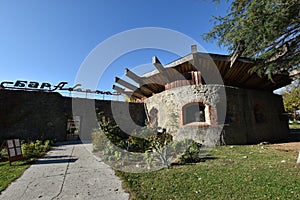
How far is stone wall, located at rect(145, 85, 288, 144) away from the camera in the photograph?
7561 mm

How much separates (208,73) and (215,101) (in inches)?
61.2

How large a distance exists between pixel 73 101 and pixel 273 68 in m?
10.8

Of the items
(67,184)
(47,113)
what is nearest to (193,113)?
(67,184)

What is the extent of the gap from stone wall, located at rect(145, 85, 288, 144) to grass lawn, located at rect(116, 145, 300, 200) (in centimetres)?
361

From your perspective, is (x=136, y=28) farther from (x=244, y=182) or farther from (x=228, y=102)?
(x=244, y=182)

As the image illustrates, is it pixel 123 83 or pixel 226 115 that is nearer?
pixel 226 115

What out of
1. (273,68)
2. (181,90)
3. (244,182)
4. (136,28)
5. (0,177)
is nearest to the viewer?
(244,182)

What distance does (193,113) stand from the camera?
876 cm

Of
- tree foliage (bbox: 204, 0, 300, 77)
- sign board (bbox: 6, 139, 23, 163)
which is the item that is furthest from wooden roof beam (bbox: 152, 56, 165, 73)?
sign board (bbox: 6, 139, 23, 163)

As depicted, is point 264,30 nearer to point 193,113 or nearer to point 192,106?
point 192,106

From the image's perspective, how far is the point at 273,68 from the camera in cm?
447

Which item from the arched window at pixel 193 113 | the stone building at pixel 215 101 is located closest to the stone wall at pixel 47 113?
the stone building at pixel 215 101

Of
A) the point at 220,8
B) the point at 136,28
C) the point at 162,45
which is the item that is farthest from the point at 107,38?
the point at 220,8

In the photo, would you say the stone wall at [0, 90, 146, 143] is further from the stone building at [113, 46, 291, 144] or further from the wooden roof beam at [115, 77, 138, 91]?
the stone building at [113, 46, 291, 144]
